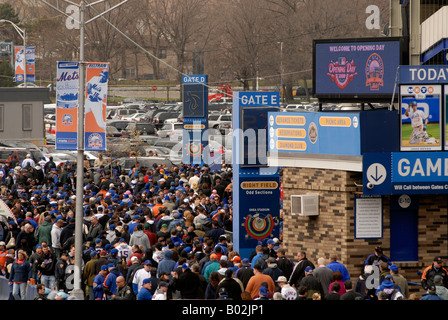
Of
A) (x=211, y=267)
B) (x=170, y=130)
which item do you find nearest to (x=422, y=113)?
(x=211, y=267)

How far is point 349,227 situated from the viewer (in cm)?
1678

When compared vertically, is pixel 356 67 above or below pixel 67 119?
above

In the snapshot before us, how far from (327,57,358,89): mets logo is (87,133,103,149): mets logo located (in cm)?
550

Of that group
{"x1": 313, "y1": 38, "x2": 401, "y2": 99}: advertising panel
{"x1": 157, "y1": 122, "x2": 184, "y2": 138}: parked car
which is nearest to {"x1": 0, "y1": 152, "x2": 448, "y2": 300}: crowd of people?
{"x1": 313, "y1": 38, "x2": 401, "y2": 99}: advertising panel

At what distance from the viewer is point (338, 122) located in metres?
17.0

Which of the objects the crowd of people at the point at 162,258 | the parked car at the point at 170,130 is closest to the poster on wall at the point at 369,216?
the crowd of people at the point at 162,258

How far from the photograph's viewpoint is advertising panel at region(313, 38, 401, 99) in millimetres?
18922

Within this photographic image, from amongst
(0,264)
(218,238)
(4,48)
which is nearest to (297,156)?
(218,238)

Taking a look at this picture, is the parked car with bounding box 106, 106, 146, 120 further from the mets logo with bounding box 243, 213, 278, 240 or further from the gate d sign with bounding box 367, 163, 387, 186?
the gate d sign with bounding box 367, 163, 387, 186

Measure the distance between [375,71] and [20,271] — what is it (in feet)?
28.6

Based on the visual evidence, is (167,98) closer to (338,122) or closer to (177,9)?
(177,9)

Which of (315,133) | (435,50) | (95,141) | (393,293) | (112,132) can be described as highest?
(435,50)

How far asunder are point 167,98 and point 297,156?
66422 mm

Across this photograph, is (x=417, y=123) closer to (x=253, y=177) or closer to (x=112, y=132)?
(x=253, y=177)
